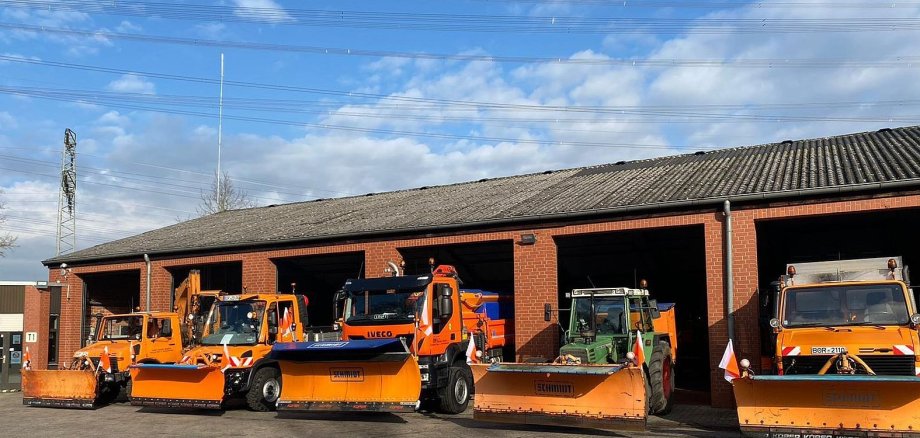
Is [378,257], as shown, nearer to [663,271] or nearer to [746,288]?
[663,271]

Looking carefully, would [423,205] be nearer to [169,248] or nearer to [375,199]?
[375,199]

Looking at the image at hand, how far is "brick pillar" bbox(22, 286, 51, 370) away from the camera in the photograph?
83.6 feet

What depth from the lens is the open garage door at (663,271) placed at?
20.8m

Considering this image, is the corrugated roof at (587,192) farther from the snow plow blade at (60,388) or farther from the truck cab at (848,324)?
the snow plow blade at (60,388)

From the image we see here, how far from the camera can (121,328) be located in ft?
56.7

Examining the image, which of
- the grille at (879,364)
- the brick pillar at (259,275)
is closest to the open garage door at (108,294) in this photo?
the brick pillar at (259,275)

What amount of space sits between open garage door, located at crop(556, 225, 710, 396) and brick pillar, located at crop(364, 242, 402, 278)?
484 cm

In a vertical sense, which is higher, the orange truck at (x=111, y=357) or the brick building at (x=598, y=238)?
the brick building at (x=598, y=238)

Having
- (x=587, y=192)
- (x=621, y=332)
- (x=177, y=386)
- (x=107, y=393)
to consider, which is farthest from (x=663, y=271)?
(x=107, y=393)

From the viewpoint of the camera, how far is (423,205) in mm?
22875

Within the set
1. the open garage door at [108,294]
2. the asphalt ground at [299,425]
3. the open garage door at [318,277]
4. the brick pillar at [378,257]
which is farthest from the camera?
the open garage door at [108,294]

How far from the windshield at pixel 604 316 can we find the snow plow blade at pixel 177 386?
22.0ft

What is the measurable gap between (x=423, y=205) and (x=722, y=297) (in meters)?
10.3

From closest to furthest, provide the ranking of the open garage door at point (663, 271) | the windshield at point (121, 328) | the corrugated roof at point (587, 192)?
the corrugated roof at point (587, 192), the windshield at point (121, 328), the open garage door at point (663, 271)
